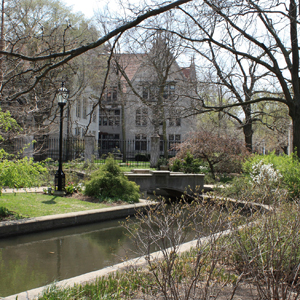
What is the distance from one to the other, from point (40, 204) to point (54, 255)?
399cm

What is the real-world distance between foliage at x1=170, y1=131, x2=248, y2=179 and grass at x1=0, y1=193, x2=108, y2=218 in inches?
335

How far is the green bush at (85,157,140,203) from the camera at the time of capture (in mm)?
11945

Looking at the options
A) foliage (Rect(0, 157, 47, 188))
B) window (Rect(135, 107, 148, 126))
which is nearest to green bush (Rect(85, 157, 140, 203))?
foliage (Rect(0, 157, 47, 188))

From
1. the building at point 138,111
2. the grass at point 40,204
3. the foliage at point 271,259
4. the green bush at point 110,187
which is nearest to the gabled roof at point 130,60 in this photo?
the building at point 138,111

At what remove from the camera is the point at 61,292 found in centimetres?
361

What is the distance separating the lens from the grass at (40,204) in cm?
913

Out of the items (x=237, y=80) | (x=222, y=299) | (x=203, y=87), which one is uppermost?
(x=237, y=80)

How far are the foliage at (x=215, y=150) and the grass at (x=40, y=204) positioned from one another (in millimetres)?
8508

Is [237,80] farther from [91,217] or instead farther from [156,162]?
[91,217]

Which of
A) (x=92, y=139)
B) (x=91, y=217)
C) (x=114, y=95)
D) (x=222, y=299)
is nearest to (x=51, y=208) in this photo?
(x=91, y=217)

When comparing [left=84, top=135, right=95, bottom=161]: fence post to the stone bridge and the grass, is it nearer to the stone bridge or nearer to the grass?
the stone bridge

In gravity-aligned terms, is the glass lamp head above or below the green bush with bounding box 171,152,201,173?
above

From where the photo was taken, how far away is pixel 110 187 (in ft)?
39.7

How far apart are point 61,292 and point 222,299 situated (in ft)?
6.16
